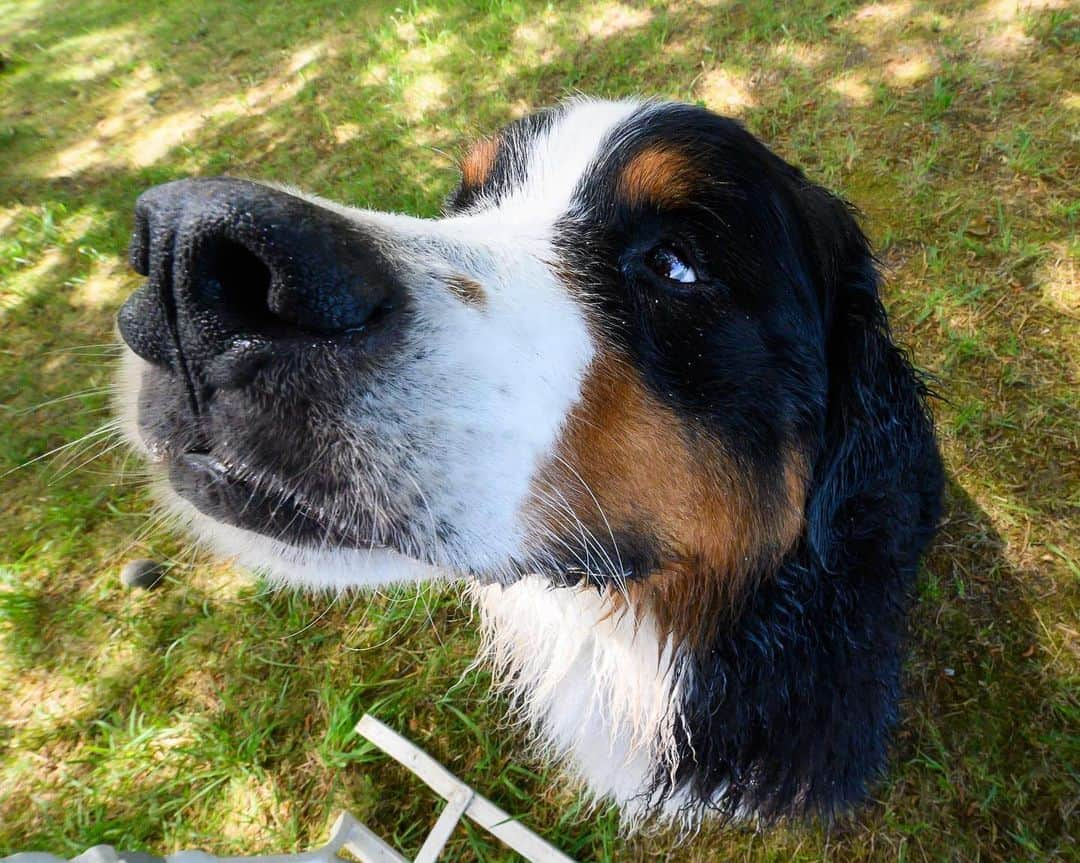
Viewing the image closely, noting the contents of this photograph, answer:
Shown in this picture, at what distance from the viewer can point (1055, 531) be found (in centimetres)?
273

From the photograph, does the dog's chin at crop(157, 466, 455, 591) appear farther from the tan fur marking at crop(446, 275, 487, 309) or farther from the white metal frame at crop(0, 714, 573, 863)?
the white metal frame at crop(0, 714, 573, 863)

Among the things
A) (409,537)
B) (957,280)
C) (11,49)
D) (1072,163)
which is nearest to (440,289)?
(409,537)

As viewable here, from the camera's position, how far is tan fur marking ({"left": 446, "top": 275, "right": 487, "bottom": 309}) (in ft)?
3.93

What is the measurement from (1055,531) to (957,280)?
1.39 metres

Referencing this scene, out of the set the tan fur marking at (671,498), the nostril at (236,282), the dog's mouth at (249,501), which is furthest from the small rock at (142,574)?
the nostril at (236,282)

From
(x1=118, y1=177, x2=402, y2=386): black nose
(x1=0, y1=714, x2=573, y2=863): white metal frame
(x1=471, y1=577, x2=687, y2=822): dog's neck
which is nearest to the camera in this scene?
(x1=118, y1=177, x2=402, y2=386): black nose

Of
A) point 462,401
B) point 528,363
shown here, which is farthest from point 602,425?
point 462,401

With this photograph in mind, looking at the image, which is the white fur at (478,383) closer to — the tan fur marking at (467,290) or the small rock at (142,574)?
the tan fur marking at (467,290)

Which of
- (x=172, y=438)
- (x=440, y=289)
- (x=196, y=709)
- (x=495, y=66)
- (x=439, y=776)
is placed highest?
(x=495, y=66)

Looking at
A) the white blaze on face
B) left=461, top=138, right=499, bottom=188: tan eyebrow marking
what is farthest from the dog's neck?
left=461, top=138, right=499, bottom=188: tan eyebrow marking

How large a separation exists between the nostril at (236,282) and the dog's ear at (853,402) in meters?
1.40

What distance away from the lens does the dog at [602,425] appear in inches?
40.3

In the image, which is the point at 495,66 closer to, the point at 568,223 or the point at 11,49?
the point at 568,223

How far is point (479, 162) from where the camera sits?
2.06 meters
